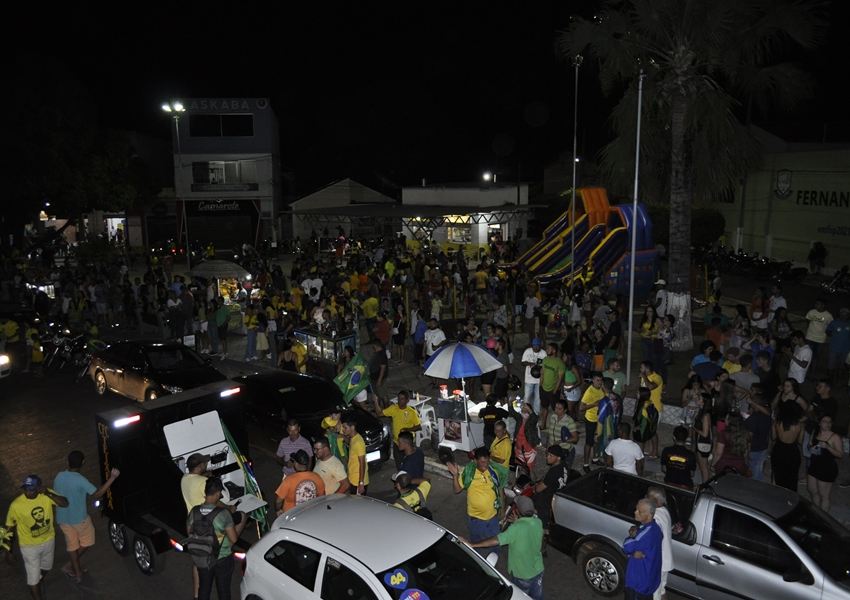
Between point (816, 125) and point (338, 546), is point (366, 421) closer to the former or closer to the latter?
point (338, 546)

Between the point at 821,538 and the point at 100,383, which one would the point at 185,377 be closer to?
the point at 100,383

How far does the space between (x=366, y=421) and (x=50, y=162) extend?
31134 millimetres

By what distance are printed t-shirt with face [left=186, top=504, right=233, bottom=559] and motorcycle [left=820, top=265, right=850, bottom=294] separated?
80.5 ft

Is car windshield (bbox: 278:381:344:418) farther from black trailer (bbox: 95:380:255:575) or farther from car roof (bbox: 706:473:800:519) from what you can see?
car roof (bbox: 706:473:800:519)

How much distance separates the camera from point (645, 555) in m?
5.83

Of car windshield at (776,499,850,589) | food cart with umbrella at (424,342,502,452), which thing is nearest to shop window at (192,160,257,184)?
food cart with umbrella at (424,342,502,452)

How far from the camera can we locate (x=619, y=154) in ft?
53.7

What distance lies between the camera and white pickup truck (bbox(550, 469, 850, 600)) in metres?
6.02

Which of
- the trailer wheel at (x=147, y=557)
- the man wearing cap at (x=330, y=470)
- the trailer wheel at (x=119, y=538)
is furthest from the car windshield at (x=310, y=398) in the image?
the trailer wheel at (x=147, y=557)

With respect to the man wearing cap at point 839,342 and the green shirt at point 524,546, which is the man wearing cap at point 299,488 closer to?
the green shirt at point 524,546

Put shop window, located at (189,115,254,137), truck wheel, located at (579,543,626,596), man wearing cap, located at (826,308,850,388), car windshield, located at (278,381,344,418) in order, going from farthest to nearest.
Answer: shop window, located at (189,115,254,137) < man wearing cap, located at (826,308,850,388) < car windshield, located at (278,381,344,418) < truck wheel, located at (579,543,626,596)

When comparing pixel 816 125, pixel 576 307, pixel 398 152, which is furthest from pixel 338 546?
pixel 398 152

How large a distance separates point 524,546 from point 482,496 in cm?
104

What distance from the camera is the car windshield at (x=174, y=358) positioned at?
13.8 metres
